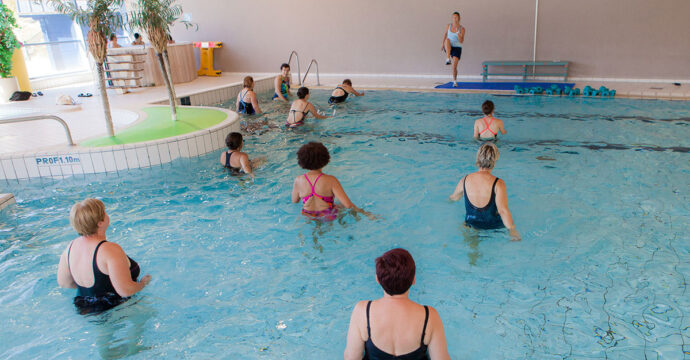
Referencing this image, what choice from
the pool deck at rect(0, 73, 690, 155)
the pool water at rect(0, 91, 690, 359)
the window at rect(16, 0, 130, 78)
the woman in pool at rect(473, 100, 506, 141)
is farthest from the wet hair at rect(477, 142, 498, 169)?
the window at rect(16, 0, 130, 78)

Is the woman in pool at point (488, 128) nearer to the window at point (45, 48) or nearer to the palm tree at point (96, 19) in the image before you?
the palm tree at point (96, 19)

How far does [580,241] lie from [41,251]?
4.97 metres

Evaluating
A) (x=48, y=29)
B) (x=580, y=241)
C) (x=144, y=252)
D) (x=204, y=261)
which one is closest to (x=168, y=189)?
(x=144, y=252)

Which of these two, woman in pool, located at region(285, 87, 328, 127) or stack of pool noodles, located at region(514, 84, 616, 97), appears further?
stack of pool noodles, located at region(514, 84, 616, 97)

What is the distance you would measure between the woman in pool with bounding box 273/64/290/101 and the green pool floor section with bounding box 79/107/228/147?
2329 millimetres

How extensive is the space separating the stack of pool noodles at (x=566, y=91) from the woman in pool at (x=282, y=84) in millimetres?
5393

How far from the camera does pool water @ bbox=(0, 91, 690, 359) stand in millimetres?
3070

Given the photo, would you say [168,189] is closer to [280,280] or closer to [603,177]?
[280,280]

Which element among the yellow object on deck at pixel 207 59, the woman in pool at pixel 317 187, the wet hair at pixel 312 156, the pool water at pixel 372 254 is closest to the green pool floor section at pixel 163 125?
the pool water at pixel 372 254

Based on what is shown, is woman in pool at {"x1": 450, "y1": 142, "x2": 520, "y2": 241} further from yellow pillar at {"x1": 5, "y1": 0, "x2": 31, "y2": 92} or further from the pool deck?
yellow pillar at {"x1": 5, "y1": 0, "x2": 31, "y2": 92}

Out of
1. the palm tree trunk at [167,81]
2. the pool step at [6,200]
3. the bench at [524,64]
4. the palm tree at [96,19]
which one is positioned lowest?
the pool step at [6,200]

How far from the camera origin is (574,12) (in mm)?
11758

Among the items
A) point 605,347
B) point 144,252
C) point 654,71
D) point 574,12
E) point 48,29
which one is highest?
point 48,29

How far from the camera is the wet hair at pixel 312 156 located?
396 cm
